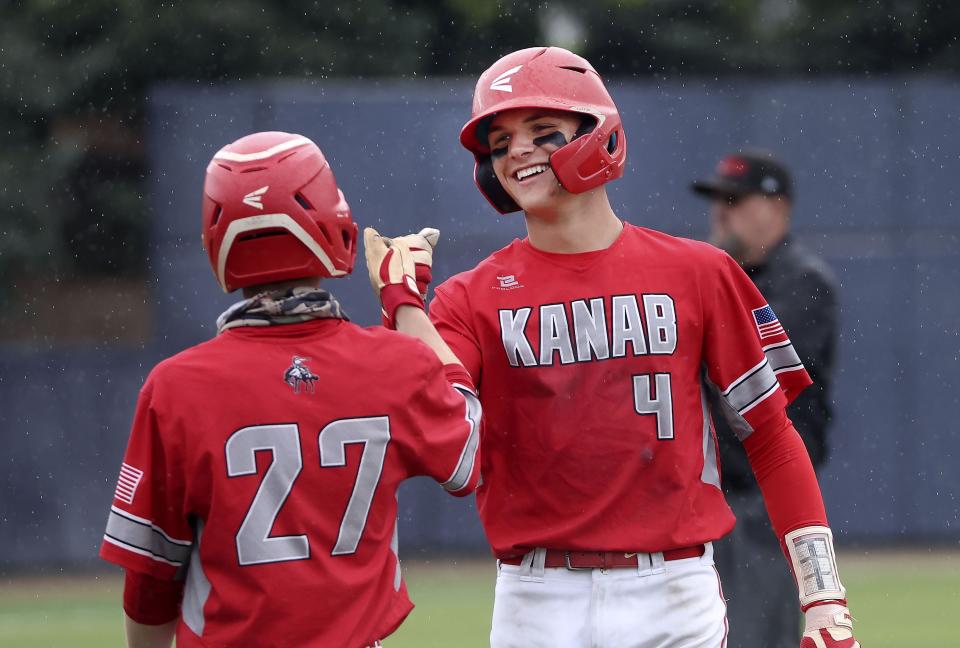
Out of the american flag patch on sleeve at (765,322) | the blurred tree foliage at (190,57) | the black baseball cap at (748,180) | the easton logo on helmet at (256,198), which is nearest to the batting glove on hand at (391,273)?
the easton logo on helmet at (256,198)

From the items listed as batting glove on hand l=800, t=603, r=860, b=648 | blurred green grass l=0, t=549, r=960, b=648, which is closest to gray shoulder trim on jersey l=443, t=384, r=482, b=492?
batting glove on hand l=800, t=603, r=860, b=648

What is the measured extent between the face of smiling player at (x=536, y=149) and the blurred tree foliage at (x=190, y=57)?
14.9 meters

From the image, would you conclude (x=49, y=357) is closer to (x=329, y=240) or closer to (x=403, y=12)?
(x=403, y=12)

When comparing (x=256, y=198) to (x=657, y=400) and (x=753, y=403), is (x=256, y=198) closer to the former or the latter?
(x=657, y=400)

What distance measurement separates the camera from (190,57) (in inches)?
762

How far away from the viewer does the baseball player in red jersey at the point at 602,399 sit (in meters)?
4.02

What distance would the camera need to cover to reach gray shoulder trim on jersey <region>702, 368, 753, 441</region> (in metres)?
4.16

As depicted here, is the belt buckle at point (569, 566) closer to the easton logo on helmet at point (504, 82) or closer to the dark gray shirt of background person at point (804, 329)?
the easton logo on helmet at point (504, 82)

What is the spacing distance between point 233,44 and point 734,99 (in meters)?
7.37

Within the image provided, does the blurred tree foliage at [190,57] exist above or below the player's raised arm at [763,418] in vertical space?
above

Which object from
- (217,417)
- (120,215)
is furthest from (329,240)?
(120,215)

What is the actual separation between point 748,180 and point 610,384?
117 inches

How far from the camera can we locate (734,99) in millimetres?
14641

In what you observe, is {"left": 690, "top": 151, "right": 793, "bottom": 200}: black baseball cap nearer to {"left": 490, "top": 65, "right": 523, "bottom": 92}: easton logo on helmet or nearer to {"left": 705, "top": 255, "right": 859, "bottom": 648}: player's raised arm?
{"left": 705, "top": 255, "right": 859, "bottom": 648}: player's raised arm
